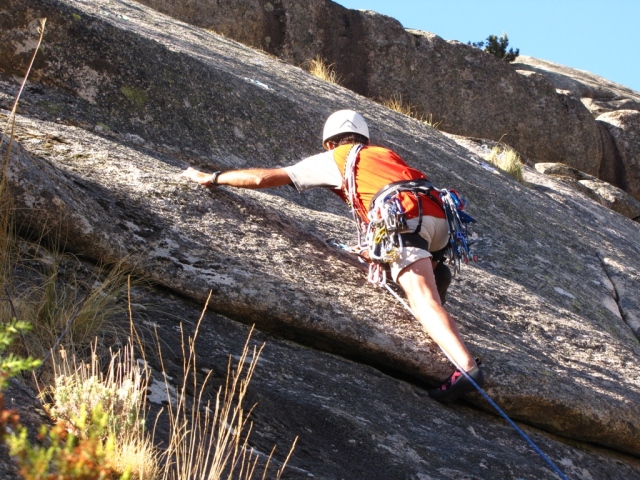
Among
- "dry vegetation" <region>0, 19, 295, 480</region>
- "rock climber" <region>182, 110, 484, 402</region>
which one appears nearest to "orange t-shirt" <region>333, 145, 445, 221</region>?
"rock climber" <region>182, 110, 484, 402</region>

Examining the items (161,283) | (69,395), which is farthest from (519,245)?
(69,395)

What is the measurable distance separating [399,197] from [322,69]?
29.6ft

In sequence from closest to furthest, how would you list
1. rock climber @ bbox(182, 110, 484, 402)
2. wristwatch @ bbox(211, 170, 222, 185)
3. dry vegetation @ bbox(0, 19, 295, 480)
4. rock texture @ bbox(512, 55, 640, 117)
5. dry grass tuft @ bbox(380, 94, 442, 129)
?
dry vegetation @ bbox(0, 19, 295, 480) < rock climber @ bbox(182, 110, 484, 402) < wristwatch @ bbox(211, 170, 222, 185) < dry grass tuft @ bbox(380, 94, 442, 129) < rock texture @ bbox(512, 55, 640, 117)

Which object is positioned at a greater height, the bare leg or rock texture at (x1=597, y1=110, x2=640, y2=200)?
rock texture at (x1=597, y1=110, x2=640, y2=200)

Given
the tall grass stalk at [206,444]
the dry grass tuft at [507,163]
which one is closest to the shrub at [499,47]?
the dry grass tuft at [507,163]

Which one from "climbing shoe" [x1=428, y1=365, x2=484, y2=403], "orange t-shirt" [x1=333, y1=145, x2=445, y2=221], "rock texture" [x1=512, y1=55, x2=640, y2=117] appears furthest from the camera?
"rock texture" [x1=512, y1=55, x2=640, y2=117]

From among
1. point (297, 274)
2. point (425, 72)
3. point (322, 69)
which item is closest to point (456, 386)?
point (297, 274)

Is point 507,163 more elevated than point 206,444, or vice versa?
point 507,163

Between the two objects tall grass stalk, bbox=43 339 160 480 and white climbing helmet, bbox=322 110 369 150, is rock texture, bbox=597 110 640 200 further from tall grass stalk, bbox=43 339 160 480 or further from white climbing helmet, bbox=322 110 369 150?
tall grass stalk, bbox=43 339 160 480

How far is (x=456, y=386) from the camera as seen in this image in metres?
4.83

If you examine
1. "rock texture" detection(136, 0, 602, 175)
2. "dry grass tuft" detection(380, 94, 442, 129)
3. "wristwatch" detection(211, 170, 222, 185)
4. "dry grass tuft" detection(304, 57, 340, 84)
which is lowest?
"wristwatch" detection(211, 170, 222, 185)

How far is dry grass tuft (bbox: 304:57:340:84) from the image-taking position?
43.6 ft

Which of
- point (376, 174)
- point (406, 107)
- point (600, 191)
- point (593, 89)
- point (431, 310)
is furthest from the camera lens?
point (593, 89)

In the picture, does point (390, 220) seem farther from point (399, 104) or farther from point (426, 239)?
point (399, 104)
